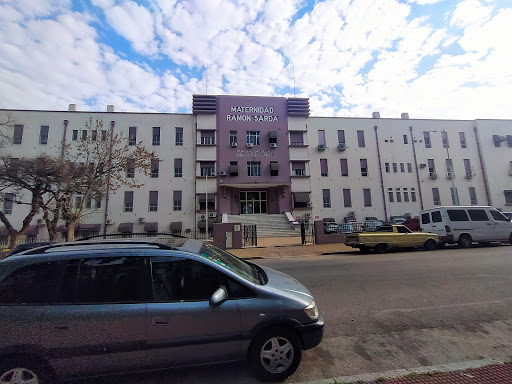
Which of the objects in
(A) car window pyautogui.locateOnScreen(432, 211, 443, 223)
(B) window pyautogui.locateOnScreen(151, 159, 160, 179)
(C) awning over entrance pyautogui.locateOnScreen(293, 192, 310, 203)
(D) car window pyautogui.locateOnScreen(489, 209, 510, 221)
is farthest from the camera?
(C) awning over entrance pyautogui.locateOnScreen(293, 192, 310, 203)

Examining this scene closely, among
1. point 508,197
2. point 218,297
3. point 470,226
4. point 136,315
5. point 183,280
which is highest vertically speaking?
point 508,197

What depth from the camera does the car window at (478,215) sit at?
13734 millimetres

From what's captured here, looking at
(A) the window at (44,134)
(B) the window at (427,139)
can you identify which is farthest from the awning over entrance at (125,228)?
(B) the window at (427,139)

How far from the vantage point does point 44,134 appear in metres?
27.6

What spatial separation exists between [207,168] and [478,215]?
23.8 m

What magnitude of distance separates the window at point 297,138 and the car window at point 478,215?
1944 cm

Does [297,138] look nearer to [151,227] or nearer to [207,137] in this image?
[207,137]

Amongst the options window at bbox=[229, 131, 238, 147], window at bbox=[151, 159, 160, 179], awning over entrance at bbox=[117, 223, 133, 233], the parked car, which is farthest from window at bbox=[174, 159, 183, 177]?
the parked car

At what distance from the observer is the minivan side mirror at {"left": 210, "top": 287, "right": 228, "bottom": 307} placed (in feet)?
8.92

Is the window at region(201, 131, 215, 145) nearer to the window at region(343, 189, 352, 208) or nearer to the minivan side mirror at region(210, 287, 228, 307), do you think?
the window at region(343, 189, 352, 208)

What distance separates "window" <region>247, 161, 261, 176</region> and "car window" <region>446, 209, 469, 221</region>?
Result: 1917 centimetres

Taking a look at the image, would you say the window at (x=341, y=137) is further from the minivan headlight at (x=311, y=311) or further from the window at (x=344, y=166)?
the minivan headlight at (x=311, y=311)

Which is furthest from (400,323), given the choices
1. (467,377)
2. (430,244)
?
(430,244)

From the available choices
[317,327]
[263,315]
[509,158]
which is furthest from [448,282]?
[509,158]
